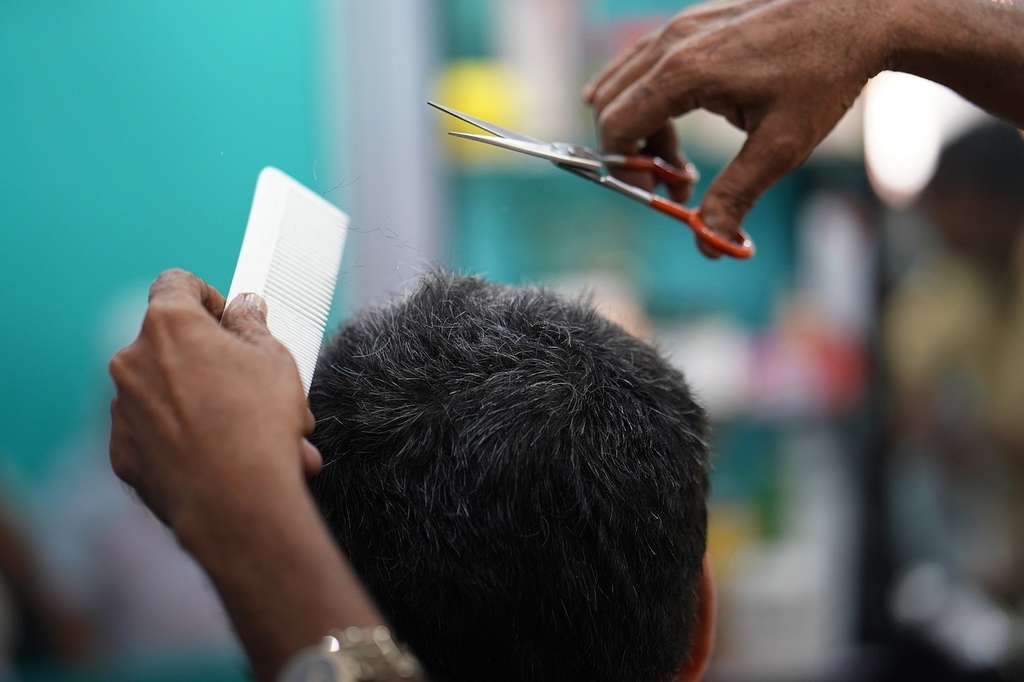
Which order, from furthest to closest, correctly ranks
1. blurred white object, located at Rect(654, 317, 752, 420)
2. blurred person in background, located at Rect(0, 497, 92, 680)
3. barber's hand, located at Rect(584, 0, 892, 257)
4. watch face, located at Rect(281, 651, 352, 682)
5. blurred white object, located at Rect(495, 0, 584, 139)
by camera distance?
blurred white object, located at Rect(654, 317, 752, 420), blurred white object, located at Rect(495, 0, 584, 139), blurred person in background, located at Rect(0, 497, 92, 680), barber's hand, located at Rect(584, 0, 892, 257), watch face, located at Rect(281, 651, 352, 682)

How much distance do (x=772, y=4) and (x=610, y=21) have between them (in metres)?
1.64

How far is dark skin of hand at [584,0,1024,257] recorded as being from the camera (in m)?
0.78

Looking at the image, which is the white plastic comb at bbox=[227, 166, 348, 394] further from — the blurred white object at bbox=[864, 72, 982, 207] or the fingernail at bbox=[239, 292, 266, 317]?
the blurred white object at bbox=[864, 72, 982, 207]

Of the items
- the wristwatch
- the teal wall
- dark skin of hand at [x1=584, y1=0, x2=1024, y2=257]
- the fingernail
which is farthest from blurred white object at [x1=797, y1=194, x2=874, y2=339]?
the wristwatch

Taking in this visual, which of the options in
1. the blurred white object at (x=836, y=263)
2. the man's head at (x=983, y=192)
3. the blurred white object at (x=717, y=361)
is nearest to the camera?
the man's head at (x=983, y=192)

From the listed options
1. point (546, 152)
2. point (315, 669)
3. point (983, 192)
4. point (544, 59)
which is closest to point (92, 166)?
point (544, 59)

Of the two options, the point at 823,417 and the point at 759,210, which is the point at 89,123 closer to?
the point at 759,210

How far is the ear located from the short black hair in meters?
0.07

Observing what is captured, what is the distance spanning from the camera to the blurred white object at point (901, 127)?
248cm

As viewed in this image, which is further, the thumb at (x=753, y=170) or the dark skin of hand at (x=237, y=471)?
the thumb at (x=753, y=170)

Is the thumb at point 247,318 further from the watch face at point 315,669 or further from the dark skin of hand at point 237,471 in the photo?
the watch face at point 315,669

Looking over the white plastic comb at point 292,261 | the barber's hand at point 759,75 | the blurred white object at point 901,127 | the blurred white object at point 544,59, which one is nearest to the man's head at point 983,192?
the blurred white object at point 901,127

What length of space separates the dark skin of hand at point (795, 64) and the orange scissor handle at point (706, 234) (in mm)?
20

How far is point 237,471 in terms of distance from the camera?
50 cm
